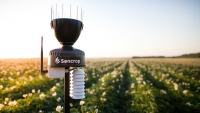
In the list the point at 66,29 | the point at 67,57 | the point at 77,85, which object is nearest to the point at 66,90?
the point at 77,85

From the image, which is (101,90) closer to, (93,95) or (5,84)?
(93,95)

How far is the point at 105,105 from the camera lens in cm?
425

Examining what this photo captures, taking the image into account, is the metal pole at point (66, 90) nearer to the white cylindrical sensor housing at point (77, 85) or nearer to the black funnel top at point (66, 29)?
the white cylindrical sensor housing at point (77, 85)

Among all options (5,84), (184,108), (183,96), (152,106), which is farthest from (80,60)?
(5,84)

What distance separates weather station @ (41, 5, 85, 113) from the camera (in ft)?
5.35

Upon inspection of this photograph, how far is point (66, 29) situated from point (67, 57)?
0.35 m

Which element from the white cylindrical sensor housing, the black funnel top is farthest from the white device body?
the black funnel top

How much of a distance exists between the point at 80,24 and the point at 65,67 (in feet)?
1.92

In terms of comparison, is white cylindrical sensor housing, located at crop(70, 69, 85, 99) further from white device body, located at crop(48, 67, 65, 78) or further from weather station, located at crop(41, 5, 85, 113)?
white device body, located at crop(48, 67, 65, 78)

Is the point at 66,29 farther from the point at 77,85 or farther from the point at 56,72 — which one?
the point at 77,85

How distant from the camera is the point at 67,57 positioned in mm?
1628

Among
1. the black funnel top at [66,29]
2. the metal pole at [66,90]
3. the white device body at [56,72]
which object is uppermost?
the black funnel top at [66,29]

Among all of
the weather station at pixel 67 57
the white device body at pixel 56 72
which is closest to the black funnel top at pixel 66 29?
the weather station at pixel 67 57

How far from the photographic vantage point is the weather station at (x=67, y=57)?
163 cm
